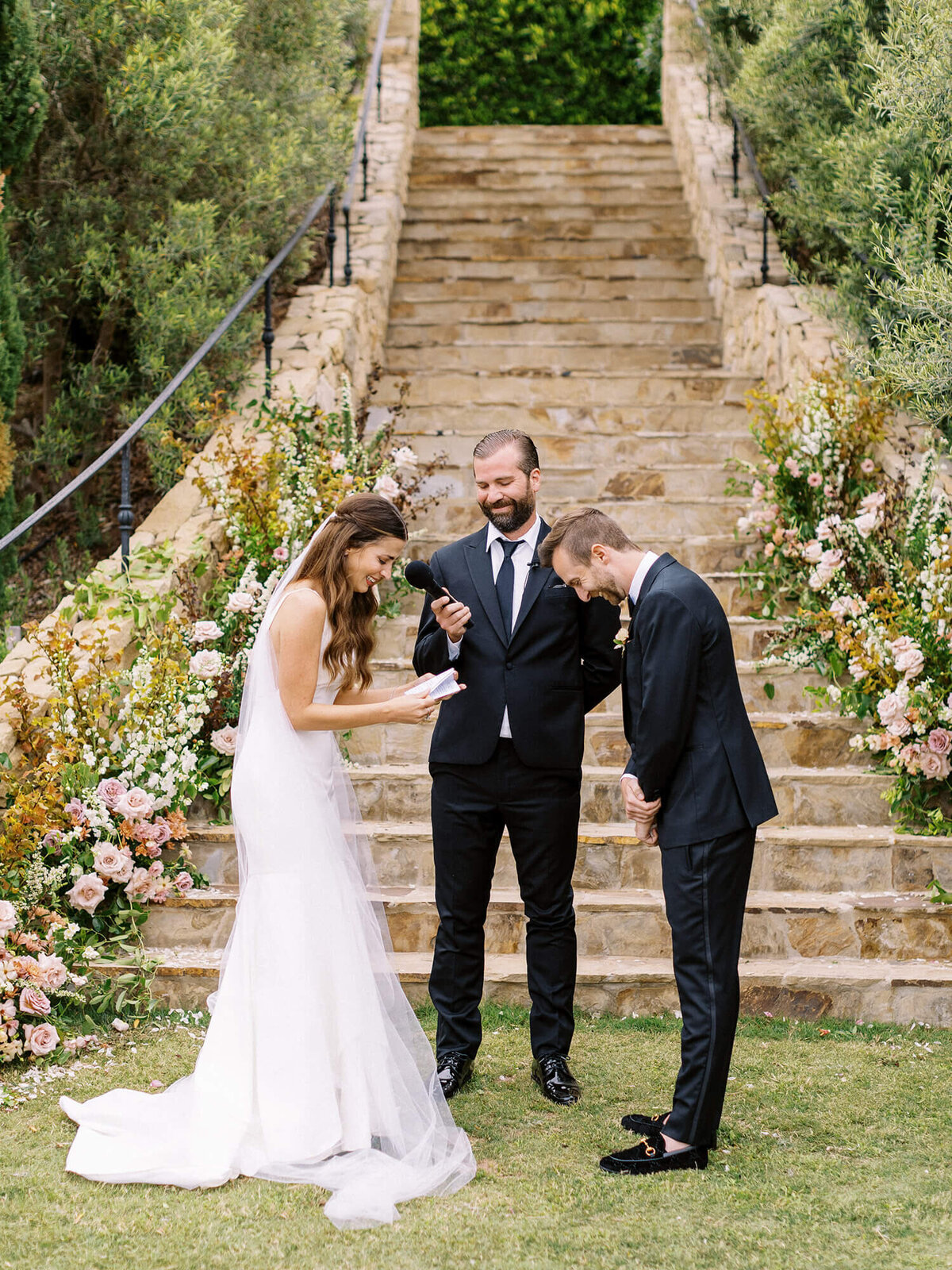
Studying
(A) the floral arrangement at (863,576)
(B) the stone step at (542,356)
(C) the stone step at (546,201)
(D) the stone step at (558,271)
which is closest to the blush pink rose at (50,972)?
(A) the floral arrangement at (863,576)

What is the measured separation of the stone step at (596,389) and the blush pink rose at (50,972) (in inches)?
172

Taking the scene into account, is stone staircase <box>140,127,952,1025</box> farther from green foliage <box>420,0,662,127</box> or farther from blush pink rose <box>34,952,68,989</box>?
green foliage <box>420,0,662,127</box>

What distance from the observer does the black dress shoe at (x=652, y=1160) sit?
2.97 meters

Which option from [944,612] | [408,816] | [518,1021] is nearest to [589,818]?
[408,816]

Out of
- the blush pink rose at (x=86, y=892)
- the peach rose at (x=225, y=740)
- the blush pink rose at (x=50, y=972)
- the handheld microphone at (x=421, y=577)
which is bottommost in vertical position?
the blush pink rose at (x=50, y=972)

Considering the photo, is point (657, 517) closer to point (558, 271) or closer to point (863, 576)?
point (863, 576)

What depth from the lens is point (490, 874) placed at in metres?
3.53

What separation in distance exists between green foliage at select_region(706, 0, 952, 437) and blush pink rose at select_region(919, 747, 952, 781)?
1407mm

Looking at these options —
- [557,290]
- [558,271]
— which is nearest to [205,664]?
[557,290]

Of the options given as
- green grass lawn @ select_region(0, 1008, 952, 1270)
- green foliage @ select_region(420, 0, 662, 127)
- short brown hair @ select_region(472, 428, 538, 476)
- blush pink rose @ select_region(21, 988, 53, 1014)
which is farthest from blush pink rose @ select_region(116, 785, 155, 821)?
green foliage @ select_region(420, 0, 662, 127)

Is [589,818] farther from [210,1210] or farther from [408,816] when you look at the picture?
[210,1210]

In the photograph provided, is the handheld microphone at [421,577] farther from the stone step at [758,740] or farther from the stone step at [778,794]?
the stone step at [758,740]

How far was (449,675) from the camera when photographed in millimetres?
3180

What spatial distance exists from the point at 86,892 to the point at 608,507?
331 cm
